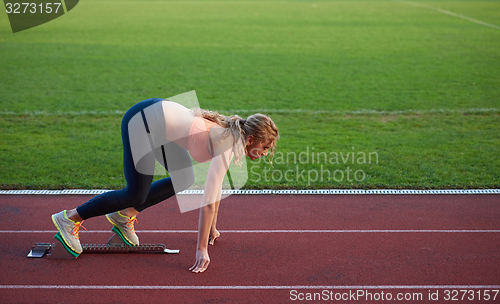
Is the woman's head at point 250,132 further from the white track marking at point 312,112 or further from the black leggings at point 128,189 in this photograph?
the white track marking at point 312,112

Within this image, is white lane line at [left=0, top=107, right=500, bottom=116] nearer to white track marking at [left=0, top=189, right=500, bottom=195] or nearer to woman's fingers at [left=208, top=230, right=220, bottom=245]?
white track marking at [left=0, top=189, right=500, bottom=195]

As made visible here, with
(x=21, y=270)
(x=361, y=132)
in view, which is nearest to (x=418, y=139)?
(x=361, y=132)

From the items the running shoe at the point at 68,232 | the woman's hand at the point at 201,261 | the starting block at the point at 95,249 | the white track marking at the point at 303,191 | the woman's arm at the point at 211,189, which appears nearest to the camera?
the woman's arm at the point at 211,189

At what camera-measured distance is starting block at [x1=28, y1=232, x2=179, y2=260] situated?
4332 mm

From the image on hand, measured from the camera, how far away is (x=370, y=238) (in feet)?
15.7

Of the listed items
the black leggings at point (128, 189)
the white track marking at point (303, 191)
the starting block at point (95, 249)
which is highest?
the black leggings at point (128, 189)

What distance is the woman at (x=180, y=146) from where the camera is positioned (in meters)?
3.78

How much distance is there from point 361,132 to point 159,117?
536cm

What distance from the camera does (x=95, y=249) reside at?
4.43m

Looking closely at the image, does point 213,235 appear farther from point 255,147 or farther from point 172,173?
point 255,147

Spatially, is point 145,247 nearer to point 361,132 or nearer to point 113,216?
point 113,216

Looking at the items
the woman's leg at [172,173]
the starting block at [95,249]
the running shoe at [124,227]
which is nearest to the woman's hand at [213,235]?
the starting block at [95,249]

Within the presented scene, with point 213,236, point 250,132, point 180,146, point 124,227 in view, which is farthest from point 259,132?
point 124,227

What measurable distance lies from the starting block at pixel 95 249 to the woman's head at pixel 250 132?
1376mm
